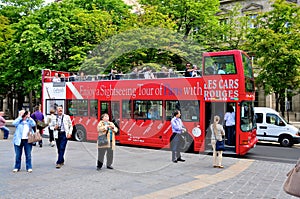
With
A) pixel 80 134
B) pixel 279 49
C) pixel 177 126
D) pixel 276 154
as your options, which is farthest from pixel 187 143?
pixel 279 49

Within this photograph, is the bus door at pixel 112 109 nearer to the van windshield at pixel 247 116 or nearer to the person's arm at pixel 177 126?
the person's arm at pixel 177 126

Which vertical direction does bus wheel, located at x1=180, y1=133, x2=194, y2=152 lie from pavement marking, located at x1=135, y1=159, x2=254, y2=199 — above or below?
above

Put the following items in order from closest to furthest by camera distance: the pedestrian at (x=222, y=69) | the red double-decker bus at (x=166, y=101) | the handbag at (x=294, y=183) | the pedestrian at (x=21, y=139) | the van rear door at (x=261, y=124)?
the handbag at (x=294, y=183) < the pedestrian at (x=21, y=139) < the red double-decker bus at (x=166, y=101) < the pedestrian at (x=222, y=69) < the van rear door at (x=261, y=124)

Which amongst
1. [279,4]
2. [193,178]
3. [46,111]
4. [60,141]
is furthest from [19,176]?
[279,4]

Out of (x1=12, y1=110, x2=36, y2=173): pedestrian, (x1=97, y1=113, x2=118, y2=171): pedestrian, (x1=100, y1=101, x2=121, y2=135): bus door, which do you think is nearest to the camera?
(x1=12, y1=110, x2=36, y2=173): pedestrian

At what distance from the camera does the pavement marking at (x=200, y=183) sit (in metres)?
7.07

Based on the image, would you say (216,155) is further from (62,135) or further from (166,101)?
(166,101)

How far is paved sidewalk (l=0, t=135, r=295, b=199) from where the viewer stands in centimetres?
716

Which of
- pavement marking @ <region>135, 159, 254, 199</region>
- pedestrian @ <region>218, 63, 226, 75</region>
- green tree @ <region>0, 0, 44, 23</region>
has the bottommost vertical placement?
pavement marking @ <region>135, 159, 254, 199</region>

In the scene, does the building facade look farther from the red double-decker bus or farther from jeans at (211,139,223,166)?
jeans at (211,139,223,166)

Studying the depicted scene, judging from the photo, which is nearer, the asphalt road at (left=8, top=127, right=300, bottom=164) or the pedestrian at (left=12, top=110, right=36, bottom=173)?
the pedestrian at (left=12, top=110, right=36, bottom=173)

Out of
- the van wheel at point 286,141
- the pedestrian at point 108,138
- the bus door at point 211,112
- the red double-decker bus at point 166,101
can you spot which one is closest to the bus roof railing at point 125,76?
the red double-decker bus at point 166,101

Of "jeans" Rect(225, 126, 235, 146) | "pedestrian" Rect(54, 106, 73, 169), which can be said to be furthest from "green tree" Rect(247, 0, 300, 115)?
"pedestrian" Rect(54, 106, 73, 169)

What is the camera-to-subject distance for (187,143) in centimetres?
1465
